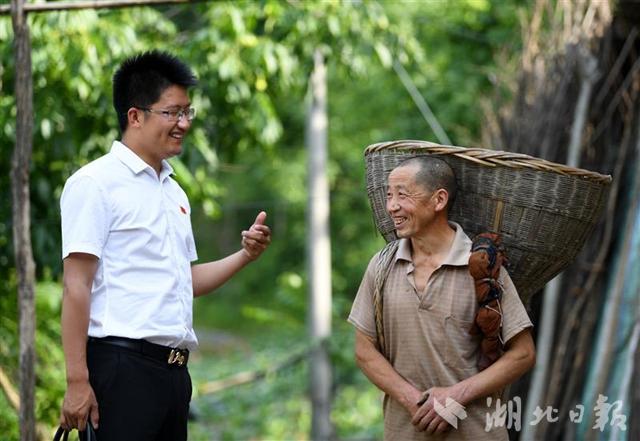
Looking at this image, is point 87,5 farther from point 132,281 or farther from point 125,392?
point 125,392

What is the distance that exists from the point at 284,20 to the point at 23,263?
2.37 m

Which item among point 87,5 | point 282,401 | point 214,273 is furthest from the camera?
point 282,401

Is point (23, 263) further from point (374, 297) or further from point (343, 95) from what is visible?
point (343, 95)

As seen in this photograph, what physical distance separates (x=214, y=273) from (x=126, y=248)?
0.43 m

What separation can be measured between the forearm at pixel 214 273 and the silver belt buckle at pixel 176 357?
11.7 inches

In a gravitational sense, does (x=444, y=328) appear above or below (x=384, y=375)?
above

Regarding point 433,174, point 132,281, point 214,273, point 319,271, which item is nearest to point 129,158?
point 132,281

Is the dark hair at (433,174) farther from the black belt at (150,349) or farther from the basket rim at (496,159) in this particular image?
the black belt at (150,349)

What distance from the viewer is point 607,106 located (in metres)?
5.33

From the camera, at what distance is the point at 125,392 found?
2.87 meters

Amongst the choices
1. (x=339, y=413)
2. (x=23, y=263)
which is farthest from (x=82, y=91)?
(x=339, y=413)

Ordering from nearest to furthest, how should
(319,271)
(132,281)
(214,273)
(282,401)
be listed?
(132,281)
(214,273)
(319,271)
(282,401)

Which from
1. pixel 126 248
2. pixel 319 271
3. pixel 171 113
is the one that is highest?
pixel 171 113

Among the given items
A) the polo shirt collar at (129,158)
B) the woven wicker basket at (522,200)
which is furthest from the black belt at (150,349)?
the woven wicker basket at (522,200)
